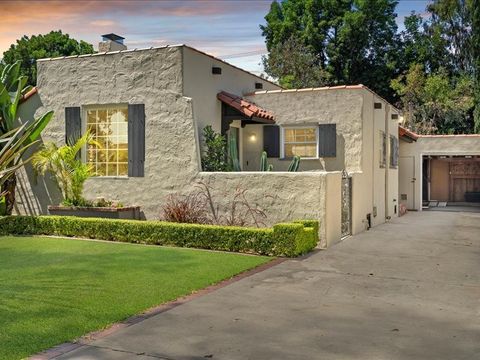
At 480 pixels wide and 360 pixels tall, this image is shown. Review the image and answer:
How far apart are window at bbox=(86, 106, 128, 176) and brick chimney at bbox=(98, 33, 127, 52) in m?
2.36

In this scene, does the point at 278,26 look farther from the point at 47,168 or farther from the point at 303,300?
the point at 303,300

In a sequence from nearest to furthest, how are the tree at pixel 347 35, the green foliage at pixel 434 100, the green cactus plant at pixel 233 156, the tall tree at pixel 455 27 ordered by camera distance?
1. the green cactus plant at pixel 233 156
2. the green foliage at pixel 434 100
3. the tall tree at pixel 455 27
4. the tree at pixel 347 35

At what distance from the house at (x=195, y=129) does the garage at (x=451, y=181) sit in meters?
13.5

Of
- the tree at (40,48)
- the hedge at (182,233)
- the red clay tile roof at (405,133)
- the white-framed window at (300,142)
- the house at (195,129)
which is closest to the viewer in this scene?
the hedge at (182,233)

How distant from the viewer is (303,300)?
6.82 m

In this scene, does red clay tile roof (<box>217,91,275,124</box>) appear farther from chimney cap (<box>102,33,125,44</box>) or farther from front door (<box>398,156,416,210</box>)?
front door (<box>398,156,416,210</box>)

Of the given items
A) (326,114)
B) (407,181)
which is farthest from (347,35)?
(326,114)

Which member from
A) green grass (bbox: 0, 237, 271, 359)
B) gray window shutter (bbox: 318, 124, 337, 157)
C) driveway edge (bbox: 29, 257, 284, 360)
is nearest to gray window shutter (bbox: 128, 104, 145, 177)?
green grass (bbox: 0, 237, 271, 359)

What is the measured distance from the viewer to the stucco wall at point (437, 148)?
2323cm

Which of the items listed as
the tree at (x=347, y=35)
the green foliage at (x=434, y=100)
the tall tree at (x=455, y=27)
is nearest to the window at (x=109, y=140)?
the green foliage at (x=434, y=100)

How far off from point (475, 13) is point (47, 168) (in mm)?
26817

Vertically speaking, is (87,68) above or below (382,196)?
above

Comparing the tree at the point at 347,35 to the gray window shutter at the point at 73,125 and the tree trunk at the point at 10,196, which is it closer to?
the gray window shutter at the point at 73,125

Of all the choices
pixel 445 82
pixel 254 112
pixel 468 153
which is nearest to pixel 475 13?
pixel 445 82
